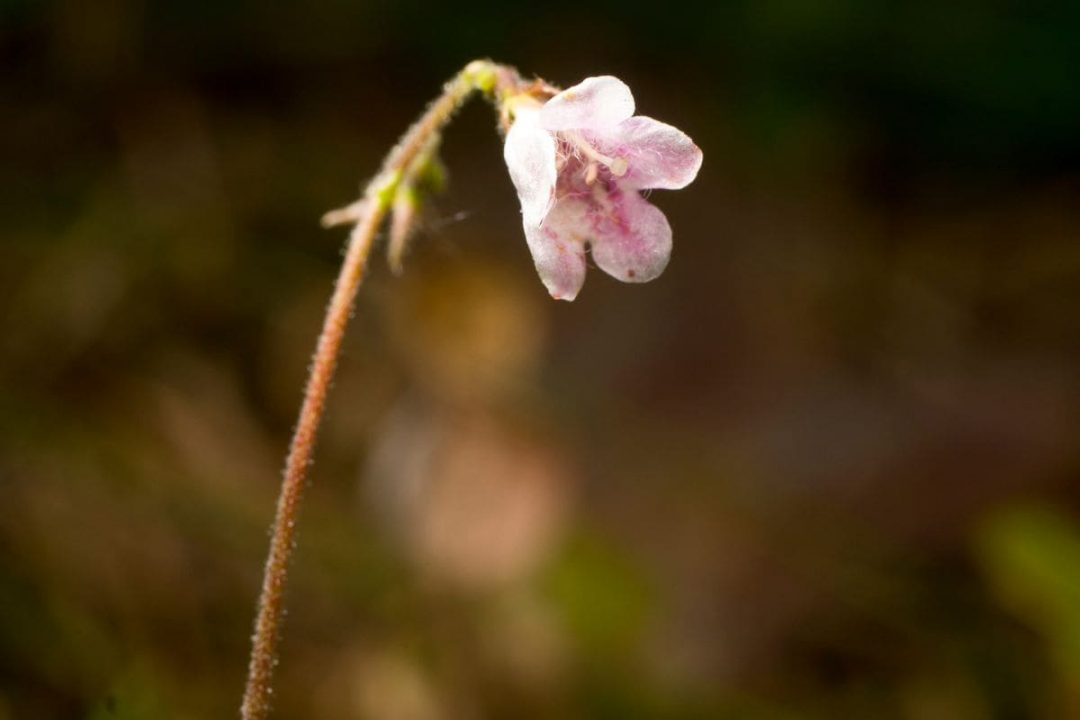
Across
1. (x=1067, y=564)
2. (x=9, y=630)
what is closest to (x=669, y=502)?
(x=1067, y=564)

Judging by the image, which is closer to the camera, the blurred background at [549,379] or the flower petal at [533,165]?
the flower petal at [533,165]

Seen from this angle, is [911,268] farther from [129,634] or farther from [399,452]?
[129,634]

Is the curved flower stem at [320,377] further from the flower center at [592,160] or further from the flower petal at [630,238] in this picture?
the flower petal at [630,238]

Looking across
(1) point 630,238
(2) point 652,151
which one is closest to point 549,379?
(1) point 630,238

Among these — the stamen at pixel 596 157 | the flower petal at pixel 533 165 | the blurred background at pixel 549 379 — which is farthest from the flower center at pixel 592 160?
the blurred background at pixel 549 379

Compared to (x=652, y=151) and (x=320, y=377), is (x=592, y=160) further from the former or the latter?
(x=320, y=377)

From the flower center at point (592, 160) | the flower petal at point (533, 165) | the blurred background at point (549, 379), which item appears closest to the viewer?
the flower petal at point (533, 165)

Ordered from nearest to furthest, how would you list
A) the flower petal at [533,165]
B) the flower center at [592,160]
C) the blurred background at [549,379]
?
the flower petal at [533,165] < the flower center at [592,160] < the blurred background at [549,379]

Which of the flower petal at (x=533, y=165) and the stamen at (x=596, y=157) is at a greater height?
the stamen at (x=596, y=157)
